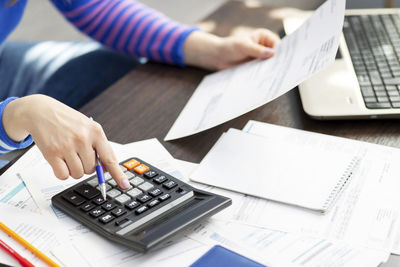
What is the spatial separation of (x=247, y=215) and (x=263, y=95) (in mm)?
202

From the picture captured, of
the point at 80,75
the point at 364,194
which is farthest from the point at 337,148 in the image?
the point at 80,75

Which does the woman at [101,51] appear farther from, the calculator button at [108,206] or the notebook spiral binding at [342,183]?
the notebook spiral binding at [342,183]

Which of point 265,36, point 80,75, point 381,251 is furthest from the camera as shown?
point 80,75

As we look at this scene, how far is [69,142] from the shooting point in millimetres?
658

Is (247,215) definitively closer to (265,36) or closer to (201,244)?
(201,244)

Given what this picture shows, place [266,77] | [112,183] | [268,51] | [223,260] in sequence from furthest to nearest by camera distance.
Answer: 1. [268,51]
2. [266,77]
3. [112,183]
4. [223,260]

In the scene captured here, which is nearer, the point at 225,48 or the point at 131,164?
the point at 131,164

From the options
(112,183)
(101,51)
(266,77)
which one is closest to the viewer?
(112,183)

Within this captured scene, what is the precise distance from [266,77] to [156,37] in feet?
1.03

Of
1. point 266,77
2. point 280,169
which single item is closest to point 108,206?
point 280,169

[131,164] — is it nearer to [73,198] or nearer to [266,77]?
[73,198]

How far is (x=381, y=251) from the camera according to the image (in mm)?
560

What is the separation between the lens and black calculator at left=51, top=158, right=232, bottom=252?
576 mm

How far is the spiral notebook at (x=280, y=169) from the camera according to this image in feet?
2.14
